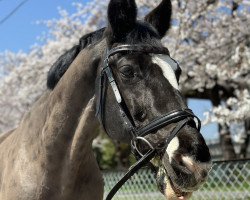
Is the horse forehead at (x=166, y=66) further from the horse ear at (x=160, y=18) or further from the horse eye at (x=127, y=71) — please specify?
the horse ear at (x=160, y=18)

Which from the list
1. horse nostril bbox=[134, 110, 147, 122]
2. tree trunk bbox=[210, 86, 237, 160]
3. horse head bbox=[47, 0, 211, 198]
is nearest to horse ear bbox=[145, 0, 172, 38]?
horse head bbox=[47, 0, 211, 198]

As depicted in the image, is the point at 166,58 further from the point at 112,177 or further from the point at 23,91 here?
the point at 23,91

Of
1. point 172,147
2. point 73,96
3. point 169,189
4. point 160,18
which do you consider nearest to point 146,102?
point 172,147

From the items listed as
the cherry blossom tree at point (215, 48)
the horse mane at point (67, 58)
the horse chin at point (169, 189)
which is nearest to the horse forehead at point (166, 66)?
the horse chin at point (169, 189)

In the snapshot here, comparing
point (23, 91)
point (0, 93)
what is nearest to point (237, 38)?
point (23, 91)

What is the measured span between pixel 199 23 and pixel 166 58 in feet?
30.0

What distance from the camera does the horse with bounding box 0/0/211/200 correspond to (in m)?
2.29

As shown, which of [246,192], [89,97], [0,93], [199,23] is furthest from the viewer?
[0,93]

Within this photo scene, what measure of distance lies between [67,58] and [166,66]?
3.05 feet

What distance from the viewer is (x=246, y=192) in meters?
5.80

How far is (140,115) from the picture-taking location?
2.47 m

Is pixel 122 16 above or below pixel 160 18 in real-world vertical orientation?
above

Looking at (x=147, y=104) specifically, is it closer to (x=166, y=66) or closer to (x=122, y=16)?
(x=166, y=66)

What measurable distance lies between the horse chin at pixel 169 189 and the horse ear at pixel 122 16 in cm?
87
